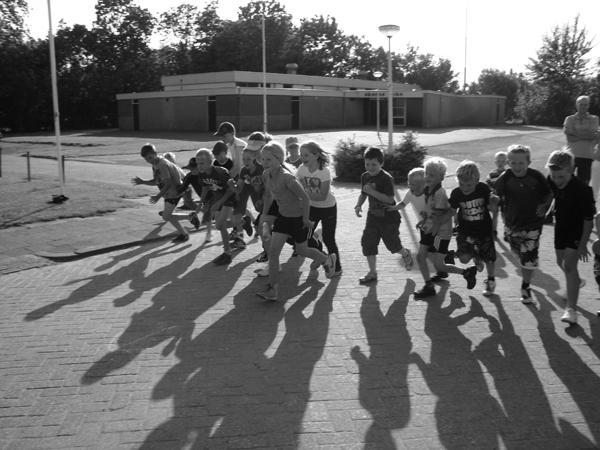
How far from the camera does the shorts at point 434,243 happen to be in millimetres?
6035

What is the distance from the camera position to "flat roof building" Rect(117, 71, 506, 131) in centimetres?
4088

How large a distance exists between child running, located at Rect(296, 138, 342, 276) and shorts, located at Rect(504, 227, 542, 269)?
2.01 metres

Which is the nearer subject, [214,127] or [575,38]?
[214,127]

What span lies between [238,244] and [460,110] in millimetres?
43698

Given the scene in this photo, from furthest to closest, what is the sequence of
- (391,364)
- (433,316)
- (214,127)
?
(214,127), (433,316), (391,364)

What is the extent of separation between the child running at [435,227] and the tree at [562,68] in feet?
167

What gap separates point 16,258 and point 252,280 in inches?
130

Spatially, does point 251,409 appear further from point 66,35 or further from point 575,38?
point 66,35

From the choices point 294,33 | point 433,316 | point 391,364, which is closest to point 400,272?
point 433,316

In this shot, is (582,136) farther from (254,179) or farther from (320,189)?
(254,179)

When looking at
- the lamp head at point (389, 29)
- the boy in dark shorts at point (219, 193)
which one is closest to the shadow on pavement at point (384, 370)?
the boy in dark shorts at point (219, 193)

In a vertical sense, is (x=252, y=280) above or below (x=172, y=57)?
below

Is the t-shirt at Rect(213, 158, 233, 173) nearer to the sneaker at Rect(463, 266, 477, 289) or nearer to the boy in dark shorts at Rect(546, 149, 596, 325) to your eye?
the sneaker at Rect(463, 266, 477, 289)

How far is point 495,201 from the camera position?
19.3 feet
